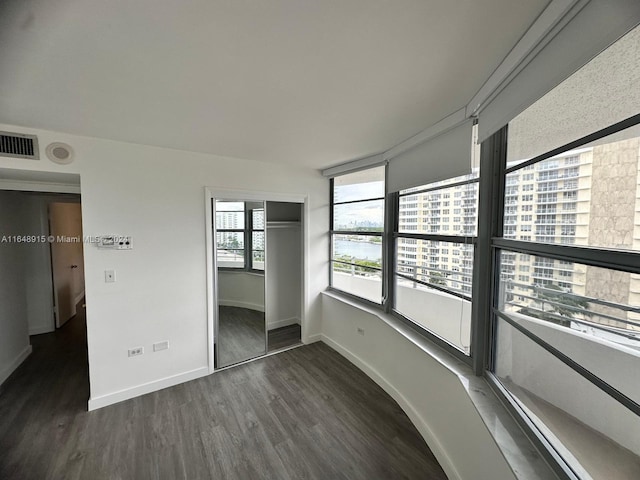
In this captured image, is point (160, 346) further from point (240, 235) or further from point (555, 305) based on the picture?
point (555, 305)

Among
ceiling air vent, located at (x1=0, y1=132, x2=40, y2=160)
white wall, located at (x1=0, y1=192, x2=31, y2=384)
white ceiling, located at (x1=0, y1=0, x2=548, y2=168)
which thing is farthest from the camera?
white wall, located at (x1=0, y1=192, x2=31, y2=384)

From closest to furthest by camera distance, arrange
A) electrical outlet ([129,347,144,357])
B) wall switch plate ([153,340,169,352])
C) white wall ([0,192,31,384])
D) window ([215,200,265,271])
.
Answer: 1. electrical outlet ([129,347,144,357])
2. wall switch plate ([153,340,169,352])
3. white wall ([0,192,31,384])
4. window ([215,200,265,271])

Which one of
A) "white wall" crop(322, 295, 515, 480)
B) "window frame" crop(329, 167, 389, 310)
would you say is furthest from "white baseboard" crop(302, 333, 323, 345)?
"window frame" crop(329, 167, 389, 310)

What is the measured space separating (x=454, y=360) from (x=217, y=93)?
2.40 meters

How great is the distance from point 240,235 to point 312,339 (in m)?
1.84

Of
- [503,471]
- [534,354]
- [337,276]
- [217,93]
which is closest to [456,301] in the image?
[534,354]

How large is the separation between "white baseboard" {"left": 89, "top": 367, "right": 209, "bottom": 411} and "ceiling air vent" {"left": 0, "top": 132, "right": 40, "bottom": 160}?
220 centimetres

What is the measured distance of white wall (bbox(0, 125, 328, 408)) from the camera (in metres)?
2.27

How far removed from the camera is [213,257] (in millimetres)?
2838

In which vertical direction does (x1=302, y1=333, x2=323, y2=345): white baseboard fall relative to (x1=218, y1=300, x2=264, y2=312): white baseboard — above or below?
below

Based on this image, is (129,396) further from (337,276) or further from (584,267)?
(584,267)

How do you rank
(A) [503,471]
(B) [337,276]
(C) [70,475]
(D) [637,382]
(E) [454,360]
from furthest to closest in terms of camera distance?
(B) [337,276], (E) [454,360], (C) [70,475], (A) [503,471], (D) [637,382]

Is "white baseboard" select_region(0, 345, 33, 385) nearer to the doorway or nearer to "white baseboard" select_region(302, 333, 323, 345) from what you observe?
the doorway

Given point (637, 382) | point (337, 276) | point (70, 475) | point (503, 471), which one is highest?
point (637, 382)
